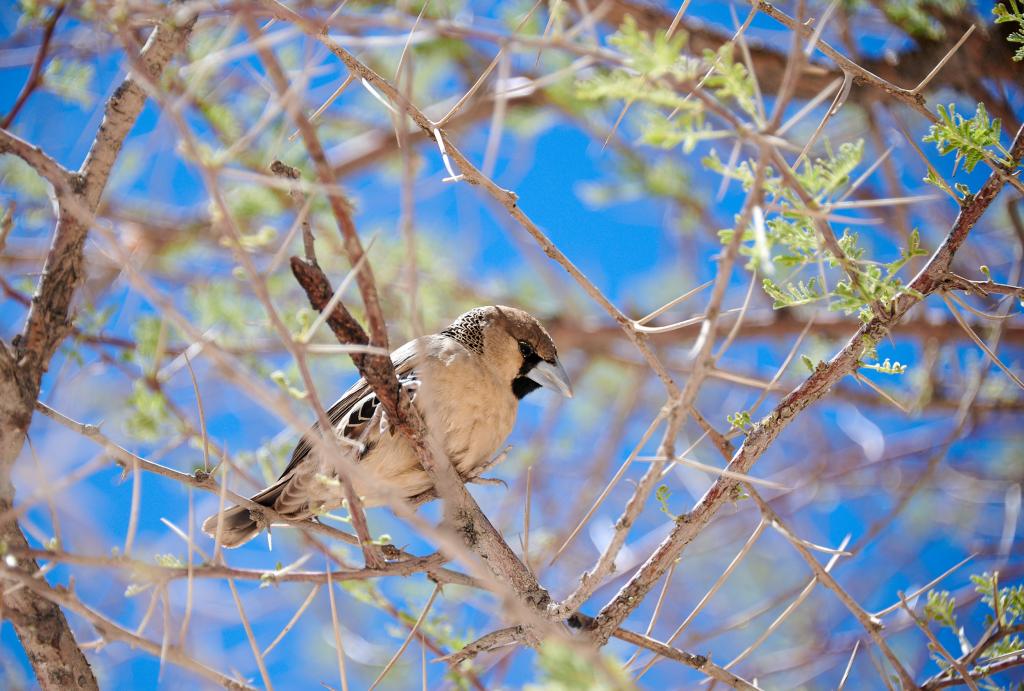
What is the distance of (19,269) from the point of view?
16.4ft

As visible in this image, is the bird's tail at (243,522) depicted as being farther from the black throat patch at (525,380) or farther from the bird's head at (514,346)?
the black throat patch at (525,380)

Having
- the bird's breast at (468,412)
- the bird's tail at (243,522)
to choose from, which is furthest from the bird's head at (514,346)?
the bird's tail at (243,522)

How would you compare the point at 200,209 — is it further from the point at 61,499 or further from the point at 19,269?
the point at 61,499

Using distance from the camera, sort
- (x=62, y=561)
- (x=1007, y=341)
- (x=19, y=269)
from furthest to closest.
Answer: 1. (x=19, y=269)
2. (x=1007, y=341)
3. (x=62, y=561)

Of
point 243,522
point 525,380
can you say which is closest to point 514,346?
point 525,380

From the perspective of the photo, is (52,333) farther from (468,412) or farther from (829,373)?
(829,373)

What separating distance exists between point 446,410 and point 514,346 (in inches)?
29.4

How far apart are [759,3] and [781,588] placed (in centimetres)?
612

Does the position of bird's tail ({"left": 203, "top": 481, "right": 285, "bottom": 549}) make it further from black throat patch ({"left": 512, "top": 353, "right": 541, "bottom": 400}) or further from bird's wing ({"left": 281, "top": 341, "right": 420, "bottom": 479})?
black throat patch ({"left": 512, "top": 353, "right": 541, "bottom": 400})

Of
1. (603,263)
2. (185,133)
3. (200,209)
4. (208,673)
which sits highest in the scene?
(603,263)

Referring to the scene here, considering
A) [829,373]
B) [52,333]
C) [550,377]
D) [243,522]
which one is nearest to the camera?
[829,373]

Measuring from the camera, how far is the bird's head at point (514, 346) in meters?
3.94

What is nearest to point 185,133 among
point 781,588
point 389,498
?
point 389,498

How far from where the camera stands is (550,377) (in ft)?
13.0
